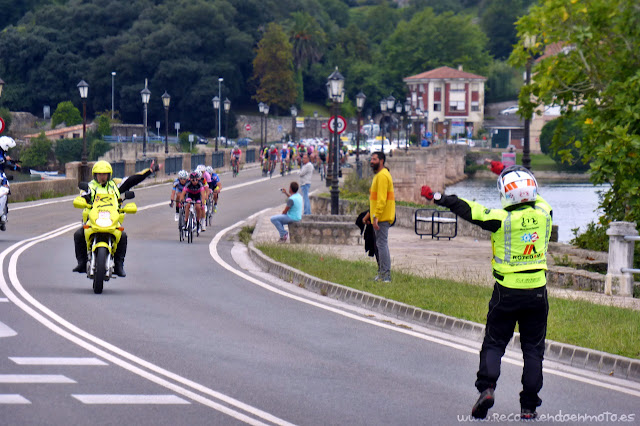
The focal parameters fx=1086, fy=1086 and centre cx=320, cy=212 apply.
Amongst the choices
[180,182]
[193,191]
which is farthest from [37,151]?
[193,191]

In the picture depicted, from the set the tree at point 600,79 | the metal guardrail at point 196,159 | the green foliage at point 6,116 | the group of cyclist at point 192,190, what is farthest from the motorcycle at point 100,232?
the green foliage at point 6,116

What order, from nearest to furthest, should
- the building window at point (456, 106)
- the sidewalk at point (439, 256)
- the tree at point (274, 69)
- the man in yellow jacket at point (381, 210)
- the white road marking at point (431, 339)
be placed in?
the white road marking at point (431, 339), the man in yellow jacket at point (381, 210), the sidewalk at point (439, 256), the tree at point (274, 69), the building window at point (456, 106)

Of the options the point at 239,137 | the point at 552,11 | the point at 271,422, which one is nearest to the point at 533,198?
the point at 271,422

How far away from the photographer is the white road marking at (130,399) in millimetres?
8312

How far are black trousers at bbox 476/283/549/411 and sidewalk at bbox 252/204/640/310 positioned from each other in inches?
262

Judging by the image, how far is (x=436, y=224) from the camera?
28.0 metres

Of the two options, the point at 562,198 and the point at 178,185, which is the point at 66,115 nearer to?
the point at 562,198

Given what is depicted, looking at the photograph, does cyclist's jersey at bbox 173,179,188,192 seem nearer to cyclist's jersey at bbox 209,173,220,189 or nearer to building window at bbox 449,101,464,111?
cyclist's jersey at bbox 209,173,220,189

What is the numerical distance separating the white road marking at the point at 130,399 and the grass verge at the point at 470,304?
4406 mm

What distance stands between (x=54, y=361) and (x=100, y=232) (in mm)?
4771

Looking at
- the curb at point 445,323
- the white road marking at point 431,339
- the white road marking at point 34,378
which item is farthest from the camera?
the curb at point 445,323

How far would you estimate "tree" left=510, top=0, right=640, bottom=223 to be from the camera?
2066cm

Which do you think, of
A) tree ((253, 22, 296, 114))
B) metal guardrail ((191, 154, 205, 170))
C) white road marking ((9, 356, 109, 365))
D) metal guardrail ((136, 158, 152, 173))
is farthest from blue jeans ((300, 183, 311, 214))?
tree ((253, 22, 296, 114))

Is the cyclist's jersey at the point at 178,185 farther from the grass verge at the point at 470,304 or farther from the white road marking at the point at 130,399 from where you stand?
the white road marking at the point at 130,399
